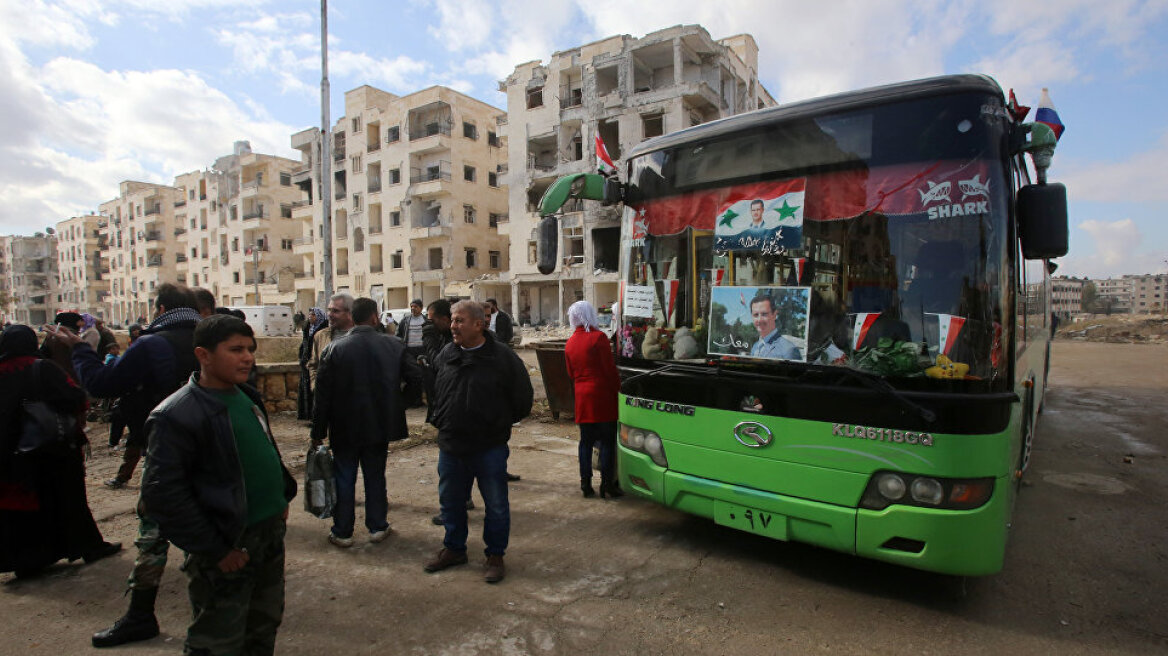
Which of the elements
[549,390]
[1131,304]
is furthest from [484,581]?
[1131,304]

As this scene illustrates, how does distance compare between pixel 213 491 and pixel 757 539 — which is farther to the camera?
pixel 757 539

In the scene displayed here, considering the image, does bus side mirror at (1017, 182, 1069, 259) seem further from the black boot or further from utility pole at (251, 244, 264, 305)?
utility pole at (251, 244, 264, 305)

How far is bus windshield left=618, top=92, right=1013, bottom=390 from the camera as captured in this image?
3191 mm

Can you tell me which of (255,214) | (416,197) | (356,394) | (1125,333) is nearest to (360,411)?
(356,394)

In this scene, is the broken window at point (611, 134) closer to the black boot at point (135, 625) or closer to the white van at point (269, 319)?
the white van at point (269, 319)

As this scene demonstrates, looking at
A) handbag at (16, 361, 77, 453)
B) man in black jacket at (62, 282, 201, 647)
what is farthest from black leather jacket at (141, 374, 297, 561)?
handbag at (16, 361, 77, 453)

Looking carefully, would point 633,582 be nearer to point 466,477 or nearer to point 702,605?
point 702,605

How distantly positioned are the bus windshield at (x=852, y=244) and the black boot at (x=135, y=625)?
332 centimetres

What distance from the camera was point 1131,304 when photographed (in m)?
148

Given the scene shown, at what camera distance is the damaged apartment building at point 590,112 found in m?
31.9

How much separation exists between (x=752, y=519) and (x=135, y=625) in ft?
11.5

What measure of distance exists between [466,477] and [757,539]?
7.43ft

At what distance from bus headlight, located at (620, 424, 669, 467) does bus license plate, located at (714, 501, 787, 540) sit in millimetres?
521

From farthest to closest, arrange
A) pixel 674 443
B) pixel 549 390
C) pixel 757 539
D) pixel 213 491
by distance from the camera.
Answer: pixel 549 390
pixel 757 539
pixel 674 443
pixel 213 491
